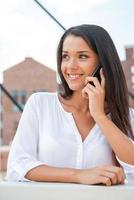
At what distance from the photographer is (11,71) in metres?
25.1

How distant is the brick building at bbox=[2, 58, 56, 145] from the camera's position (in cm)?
2472

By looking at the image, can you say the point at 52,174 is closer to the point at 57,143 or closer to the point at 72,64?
the point at 57,143

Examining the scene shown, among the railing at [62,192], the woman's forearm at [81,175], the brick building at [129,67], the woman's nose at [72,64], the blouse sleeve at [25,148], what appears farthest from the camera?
the brick building at [129,67]

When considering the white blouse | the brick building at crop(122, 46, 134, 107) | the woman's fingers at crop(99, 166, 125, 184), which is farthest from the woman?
the brick building at crop(122, 46, 134, 107)

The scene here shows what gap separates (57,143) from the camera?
31.8 inches

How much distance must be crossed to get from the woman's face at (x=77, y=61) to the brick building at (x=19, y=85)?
23.3m

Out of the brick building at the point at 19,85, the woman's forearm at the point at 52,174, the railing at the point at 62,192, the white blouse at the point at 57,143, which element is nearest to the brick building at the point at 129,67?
the white blouse at the point at 57,143

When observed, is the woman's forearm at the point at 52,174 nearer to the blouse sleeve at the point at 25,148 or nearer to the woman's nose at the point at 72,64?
the blouse sleeve at the point at 25,148

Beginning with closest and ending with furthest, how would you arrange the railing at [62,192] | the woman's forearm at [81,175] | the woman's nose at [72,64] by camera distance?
the railing at [62,192] → the woman's forearm at [81,175] → the woman's nose at [72,64]

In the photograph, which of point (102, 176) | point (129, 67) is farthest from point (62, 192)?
point (129, 67)

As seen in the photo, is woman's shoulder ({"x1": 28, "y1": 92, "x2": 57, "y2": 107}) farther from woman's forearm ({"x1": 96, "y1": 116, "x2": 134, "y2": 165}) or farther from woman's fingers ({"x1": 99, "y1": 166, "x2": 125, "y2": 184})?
woman's fingers ({"x1": 99, "y1": 166, "x2": 125, "y2": 184})

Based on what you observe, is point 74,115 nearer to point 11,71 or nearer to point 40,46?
point 40,46

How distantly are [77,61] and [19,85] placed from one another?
84.8 ft

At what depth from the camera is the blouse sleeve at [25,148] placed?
28.3 inches
